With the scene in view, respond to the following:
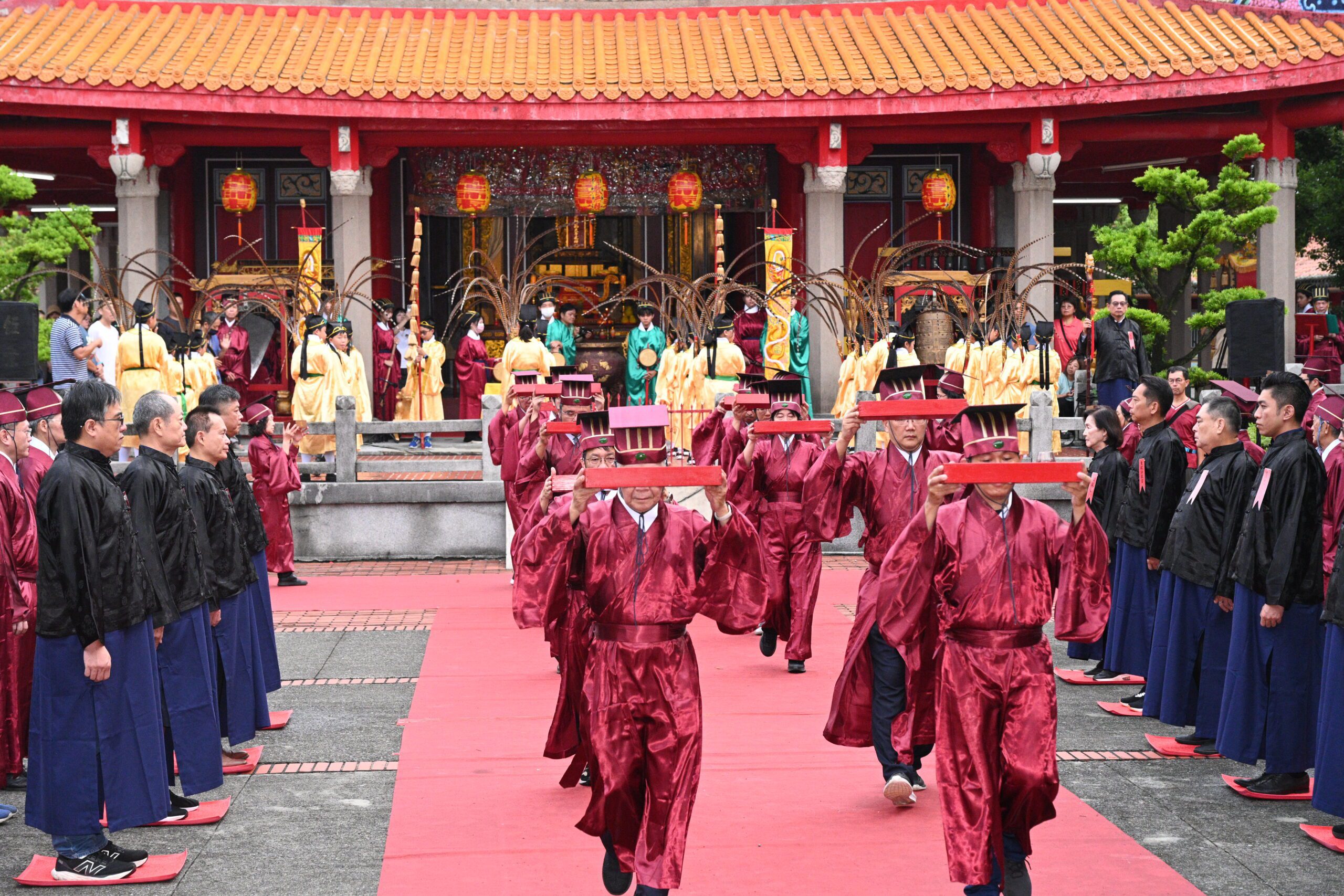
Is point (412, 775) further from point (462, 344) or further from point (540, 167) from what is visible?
point (540, 167)

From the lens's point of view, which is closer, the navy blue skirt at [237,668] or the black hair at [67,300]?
the navy blue skirt at [237,668]

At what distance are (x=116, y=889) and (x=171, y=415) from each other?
1.68 metres

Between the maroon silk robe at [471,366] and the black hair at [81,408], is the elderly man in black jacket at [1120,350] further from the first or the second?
the black hair at [81,408]

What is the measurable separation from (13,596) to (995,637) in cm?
381


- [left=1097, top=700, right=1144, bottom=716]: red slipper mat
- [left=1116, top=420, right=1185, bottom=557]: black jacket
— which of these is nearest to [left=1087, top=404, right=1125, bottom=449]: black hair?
[left=1116, top=420, right=1185, bottom=557]: black jacket

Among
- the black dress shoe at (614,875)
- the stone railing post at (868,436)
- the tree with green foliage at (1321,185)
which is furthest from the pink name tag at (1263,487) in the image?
the tree with green foliage at (1321,185)

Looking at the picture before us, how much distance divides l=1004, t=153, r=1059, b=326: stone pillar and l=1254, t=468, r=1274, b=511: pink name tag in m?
9.25

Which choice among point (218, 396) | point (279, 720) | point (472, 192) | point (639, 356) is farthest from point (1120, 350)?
point (218, 396)

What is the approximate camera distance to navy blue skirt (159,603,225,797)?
5.58m

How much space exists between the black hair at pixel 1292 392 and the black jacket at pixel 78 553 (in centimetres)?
444

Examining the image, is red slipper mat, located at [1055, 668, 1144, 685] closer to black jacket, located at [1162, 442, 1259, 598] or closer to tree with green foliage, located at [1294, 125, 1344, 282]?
black jacket, located at [1162, 442, 1259, 598]

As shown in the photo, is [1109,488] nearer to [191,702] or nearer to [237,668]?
[237,668]

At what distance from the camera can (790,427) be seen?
708cm

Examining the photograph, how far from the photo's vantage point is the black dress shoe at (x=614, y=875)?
4574mm
